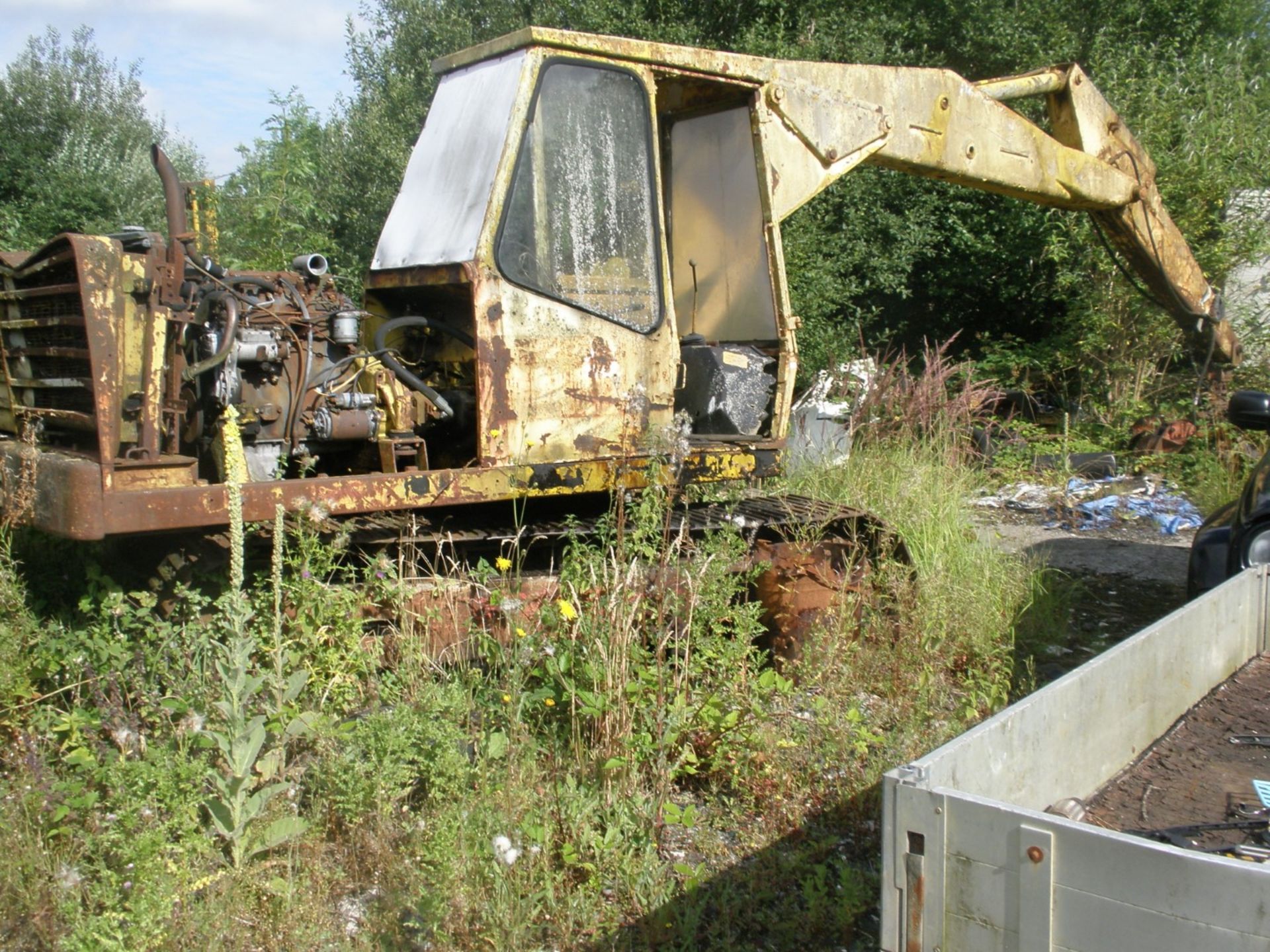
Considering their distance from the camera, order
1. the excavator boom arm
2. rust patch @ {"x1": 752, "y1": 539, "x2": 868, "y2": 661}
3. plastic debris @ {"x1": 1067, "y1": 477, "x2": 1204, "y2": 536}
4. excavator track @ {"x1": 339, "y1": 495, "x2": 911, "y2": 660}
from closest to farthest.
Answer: excavator track @ {"x1": 339, "y1": 495, "x2": 911, "y2": 660} → rust patch @ {"x1": 752, "y1": 539, "x2": 868, "y2": 661} → the excavator boom arm → plastic debris @ {"x1": 1067, "y1": 477, "x2": 1204, "y2": 536}

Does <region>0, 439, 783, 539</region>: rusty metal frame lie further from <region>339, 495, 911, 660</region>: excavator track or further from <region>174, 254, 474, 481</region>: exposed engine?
<region>174, 254, 474, 481</region>: exposed engine

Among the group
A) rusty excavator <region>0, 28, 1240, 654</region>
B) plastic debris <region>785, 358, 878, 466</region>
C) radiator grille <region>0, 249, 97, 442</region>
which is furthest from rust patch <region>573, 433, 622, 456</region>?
plastic debris <region>785, 358, 878, 466</region>

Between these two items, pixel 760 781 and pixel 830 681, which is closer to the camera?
pixel 760 781

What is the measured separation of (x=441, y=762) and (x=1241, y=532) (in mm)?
3479

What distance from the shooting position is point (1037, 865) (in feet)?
6.73

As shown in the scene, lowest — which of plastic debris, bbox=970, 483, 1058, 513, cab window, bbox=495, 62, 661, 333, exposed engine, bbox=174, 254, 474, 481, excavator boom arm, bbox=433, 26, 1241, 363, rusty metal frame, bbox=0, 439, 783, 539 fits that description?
plastic debris, bbox=970, 483, 1058, 513

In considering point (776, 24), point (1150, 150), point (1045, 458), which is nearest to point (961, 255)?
point (1150, 150)

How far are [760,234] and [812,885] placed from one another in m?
3.12

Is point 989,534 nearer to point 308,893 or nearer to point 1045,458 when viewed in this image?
point 1045,458

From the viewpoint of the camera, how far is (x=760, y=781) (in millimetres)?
4113

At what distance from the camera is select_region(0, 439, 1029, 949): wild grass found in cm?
323

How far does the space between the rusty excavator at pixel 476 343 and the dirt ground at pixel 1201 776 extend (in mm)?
1790

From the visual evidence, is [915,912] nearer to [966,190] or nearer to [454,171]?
[454,171]

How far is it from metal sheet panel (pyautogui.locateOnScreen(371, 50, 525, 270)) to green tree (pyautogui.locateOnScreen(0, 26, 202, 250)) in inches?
435
